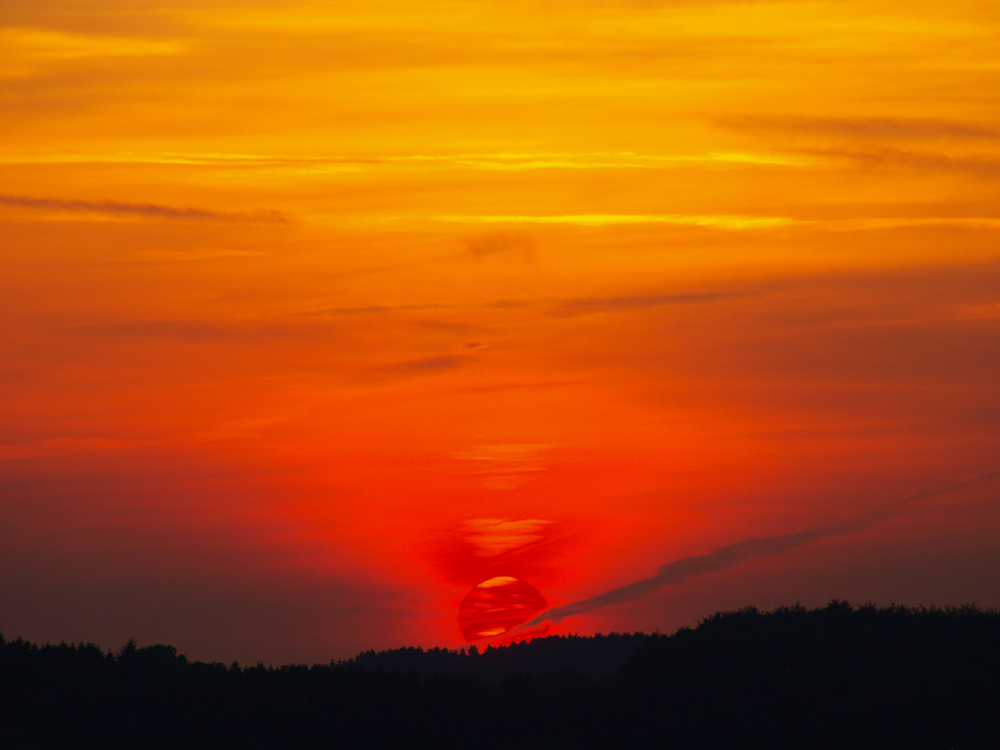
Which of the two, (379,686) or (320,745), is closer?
(320,745)

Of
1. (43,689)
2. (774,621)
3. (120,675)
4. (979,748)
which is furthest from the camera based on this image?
(774,621)

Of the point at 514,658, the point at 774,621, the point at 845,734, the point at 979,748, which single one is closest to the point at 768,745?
the point at 845,734

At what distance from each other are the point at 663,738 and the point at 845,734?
21.2 ft

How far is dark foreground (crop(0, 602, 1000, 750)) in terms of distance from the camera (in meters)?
44.5

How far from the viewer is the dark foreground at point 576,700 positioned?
146ft

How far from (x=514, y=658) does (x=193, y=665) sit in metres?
42.7

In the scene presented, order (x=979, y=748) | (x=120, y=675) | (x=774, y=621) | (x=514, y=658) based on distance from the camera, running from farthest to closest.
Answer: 1. (x=514, y=658)
2. (x=774, y=621)
3. (x=120, y=675)
4. (x=979, y=748)

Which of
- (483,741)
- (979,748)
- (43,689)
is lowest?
(979,748)

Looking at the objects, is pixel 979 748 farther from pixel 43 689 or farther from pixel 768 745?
pixel 43 689

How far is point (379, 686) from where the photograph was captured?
5134 cm

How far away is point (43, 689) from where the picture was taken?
49.2m

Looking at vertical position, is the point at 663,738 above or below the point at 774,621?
below

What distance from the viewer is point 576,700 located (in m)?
48.2

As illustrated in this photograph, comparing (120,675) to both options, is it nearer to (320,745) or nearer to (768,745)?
(320,745)
